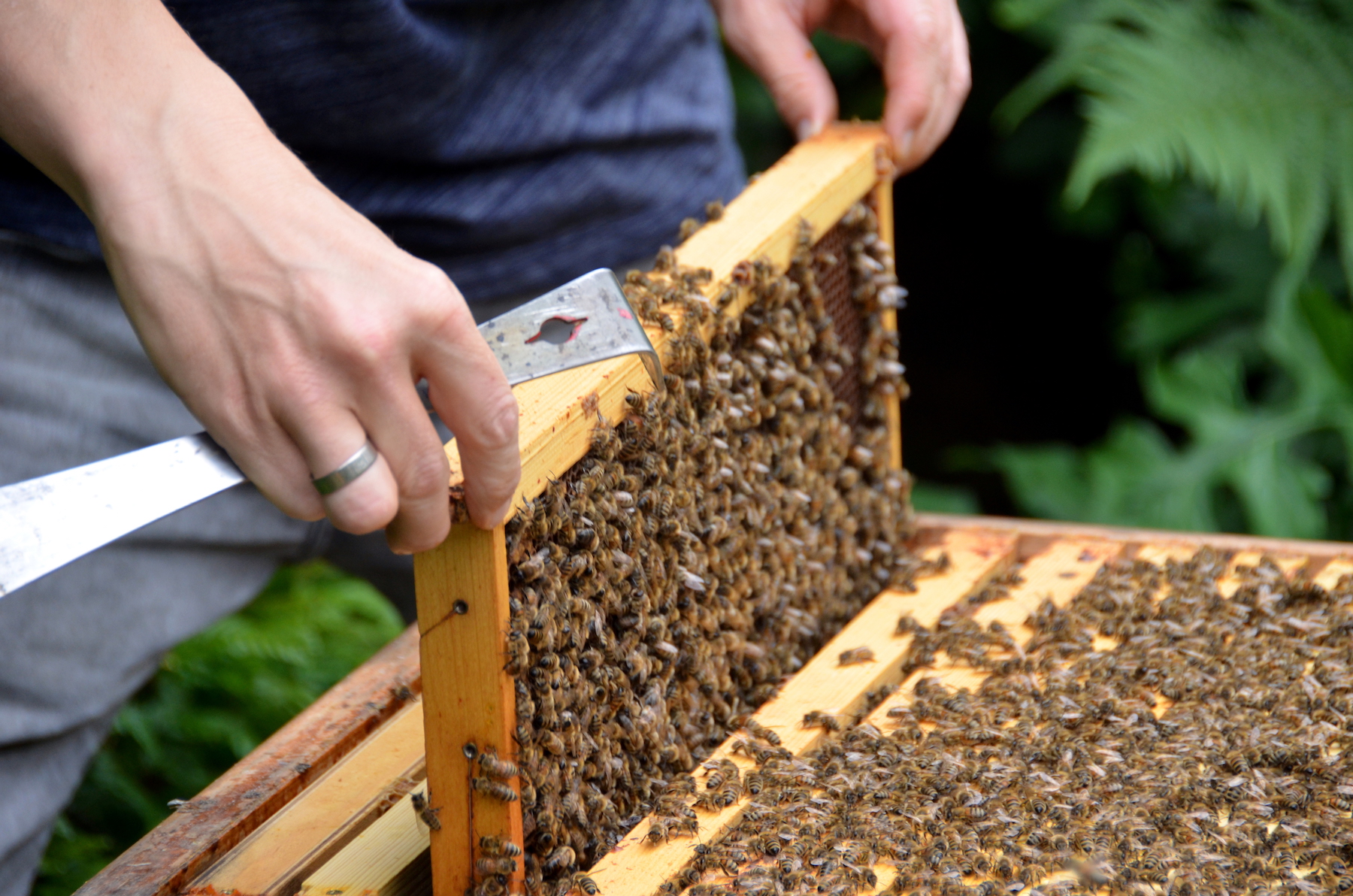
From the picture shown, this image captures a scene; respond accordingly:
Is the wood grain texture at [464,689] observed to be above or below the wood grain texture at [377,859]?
above

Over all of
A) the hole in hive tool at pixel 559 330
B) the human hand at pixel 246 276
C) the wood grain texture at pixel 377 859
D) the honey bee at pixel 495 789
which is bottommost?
the wood grain texture at pixel 377 859

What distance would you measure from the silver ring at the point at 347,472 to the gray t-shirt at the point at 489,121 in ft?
3.52

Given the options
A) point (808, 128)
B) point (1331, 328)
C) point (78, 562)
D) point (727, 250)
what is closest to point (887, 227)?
point (808, 128)

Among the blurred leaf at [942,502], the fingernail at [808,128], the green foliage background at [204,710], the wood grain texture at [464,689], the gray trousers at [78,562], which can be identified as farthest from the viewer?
the blurred leaf at [942,502]

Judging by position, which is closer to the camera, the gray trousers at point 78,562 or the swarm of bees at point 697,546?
the swarm of bees at point 697,546

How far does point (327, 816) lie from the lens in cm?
177

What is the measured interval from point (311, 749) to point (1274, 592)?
179 cm

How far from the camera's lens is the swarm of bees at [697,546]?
5.11ft

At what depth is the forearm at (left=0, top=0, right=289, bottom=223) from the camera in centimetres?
117

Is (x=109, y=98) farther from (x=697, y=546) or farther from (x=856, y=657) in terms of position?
(x=856, y=657)

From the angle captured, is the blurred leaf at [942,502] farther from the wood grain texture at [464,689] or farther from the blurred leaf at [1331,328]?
the wood grain texture at [464,689]

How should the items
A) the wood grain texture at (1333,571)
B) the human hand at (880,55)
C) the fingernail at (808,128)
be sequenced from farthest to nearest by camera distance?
1. the fingernail at (808,128)
2. the human hand at (880,55)
3. the wood grain texture at (1333,571)

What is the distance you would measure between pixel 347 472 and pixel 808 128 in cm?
164

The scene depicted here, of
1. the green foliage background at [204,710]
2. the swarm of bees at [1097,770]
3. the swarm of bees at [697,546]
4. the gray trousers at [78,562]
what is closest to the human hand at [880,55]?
the swarm of bees at [697,546]
